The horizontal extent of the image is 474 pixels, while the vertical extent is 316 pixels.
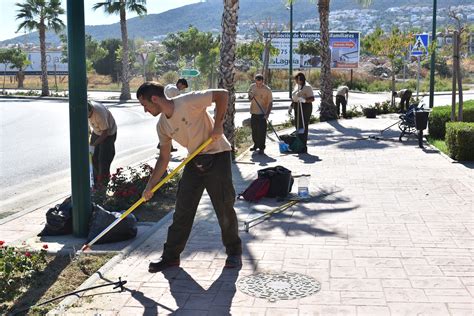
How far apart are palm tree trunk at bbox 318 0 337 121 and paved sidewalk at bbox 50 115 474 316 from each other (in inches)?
466

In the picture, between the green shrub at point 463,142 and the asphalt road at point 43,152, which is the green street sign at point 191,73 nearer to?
the asphalt road at point 43,152

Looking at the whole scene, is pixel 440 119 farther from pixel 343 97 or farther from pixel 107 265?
pixel 107 265

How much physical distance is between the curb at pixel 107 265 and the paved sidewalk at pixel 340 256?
0.05 meters

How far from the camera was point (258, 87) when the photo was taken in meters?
13.6

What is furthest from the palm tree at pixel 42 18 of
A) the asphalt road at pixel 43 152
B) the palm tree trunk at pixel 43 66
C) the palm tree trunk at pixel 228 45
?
the palm tree trunk at pixel 228 45

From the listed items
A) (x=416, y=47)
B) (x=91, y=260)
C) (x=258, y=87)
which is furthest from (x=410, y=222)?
(x=416, y=47)

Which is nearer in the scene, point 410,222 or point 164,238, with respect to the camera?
point 164,238

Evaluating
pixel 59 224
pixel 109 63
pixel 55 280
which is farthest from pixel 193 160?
pixel 109 63

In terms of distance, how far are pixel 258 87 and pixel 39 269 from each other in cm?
852

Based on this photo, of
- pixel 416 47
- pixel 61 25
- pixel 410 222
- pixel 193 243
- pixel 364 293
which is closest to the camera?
pixel 364 293

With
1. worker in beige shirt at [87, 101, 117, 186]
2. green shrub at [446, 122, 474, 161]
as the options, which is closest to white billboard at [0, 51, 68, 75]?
green shrub at [446, 122, 474, 161]

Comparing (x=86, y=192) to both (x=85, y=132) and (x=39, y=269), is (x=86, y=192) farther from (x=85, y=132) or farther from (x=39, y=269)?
(x=39, y=269)

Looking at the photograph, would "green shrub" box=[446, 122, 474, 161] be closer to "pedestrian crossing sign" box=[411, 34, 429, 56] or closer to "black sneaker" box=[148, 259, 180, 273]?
"black sneaker" box=[148, 259, 180, 273]

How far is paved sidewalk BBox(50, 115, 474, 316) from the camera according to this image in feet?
16.0
